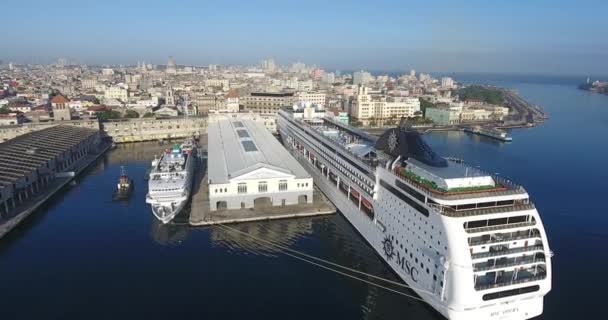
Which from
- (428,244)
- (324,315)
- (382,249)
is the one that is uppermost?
(428,244)

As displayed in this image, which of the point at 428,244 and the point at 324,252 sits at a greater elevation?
the point at 428,244

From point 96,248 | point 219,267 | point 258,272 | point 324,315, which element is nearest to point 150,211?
point 96,248

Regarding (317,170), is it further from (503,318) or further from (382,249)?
(503,318)

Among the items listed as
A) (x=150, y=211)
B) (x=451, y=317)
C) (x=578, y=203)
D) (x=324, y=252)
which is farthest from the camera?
(x=578, y=203)

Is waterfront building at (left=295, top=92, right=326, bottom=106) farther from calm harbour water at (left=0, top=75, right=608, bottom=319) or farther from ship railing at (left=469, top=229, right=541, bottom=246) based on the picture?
ship railing at (left=469, top=229, right=541, bottom=246)

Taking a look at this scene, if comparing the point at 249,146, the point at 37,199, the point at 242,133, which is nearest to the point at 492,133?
the point at 242,133

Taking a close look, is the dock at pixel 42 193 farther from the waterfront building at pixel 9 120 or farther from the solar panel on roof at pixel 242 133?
the solar panel on roof at pixel 242 133
